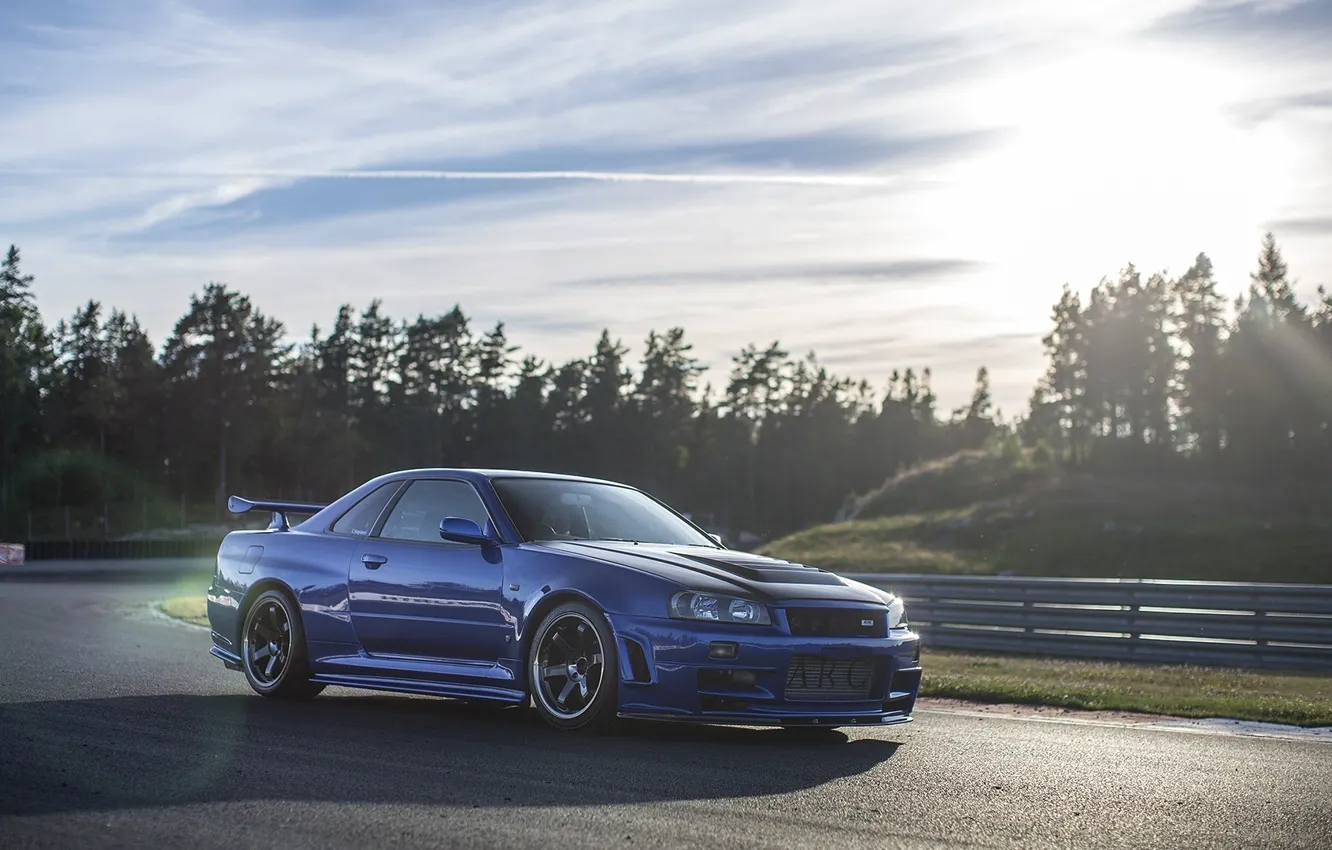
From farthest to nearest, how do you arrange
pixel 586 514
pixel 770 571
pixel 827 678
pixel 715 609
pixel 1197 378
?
1. pixel 1197 378
2. pixel 586 514
3. pixel 770 571
4. pixel 827 678
5. pixel 715 609

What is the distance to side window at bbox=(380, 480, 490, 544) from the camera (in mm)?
8734

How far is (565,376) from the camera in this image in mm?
123875

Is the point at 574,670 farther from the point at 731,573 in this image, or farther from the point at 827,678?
the point at 827,678

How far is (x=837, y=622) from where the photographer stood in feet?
25.1

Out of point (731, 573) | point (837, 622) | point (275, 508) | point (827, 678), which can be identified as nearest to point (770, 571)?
point (731, 573)

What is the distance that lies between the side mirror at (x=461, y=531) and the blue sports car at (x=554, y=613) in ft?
0.03

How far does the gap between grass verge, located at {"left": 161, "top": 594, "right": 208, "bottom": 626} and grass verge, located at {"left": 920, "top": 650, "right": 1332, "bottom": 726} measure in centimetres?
1038

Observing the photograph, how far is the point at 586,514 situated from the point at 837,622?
1.90 metres

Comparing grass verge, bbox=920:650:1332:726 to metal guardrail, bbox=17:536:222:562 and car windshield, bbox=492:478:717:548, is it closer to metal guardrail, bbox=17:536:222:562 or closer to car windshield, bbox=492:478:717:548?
car windshield, bbox=492:478:717:548

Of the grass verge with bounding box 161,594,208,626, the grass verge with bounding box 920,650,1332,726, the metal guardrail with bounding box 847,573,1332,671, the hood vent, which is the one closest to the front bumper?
the hood vent

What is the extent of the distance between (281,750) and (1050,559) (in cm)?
4332

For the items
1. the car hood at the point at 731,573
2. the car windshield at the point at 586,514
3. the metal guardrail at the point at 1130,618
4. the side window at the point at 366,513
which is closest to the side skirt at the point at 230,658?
the side window at the point at 366,513

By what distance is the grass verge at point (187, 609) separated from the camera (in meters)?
20.3

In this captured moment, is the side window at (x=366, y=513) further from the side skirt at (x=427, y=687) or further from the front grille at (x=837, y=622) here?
the front grille at (x=837, y=622)
